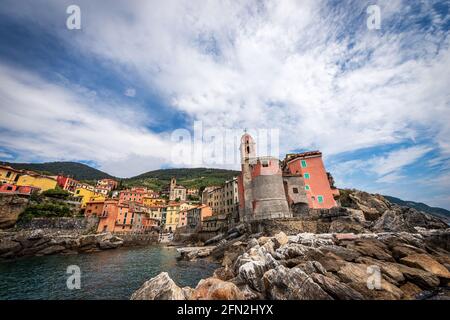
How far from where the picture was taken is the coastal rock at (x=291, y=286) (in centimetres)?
786

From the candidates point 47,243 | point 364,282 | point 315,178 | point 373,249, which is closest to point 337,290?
point 364,282

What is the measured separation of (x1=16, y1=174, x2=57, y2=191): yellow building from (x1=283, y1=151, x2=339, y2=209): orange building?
5273cm

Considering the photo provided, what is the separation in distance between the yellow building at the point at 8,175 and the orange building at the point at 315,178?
55157 millimetres

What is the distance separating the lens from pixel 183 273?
17.8 metres

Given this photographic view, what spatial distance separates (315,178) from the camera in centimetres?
3091

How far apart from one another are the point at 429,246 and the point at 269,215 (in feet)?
58.2

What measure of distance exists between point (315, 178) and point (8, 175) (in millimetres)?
59052

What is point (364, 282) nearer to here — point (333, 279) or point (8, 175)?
point (333, 279)

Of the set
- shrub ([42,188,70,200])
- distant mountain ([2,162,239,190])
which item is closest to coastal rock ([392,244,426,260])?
shrub ([42,188,70,200])
